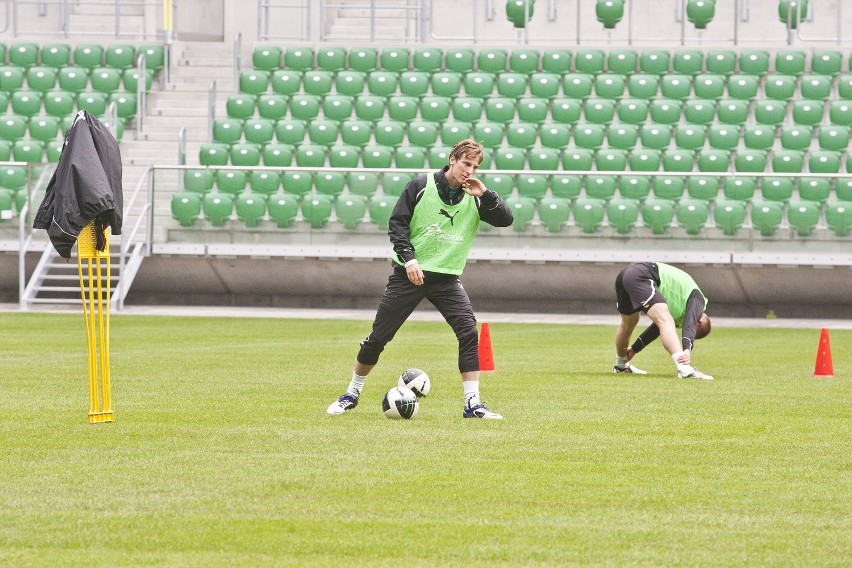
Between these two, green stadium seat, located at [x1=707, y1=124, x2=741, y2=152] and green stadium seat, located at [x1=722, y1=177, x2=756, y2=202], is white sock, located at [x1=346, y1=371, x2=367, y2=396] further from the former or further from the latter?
green stadium seat, located at [x1=707, y1=124, x2=741, y2=152]

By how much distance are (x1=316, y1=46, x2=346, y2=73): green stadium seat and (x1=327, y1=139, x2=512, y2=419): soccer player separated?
66.6 feet

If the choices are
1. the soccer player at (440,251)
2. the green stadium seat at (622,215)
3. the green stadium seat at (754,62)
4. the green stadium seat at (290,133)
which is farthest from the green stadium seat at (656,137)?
the soccer player at (440,251)

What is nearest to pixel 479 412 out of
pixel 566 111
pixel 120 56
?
pixel 566 111

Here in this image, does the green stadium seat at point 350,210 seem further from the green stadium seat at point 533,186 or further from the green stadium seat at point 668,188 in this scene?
the green stadium seat at point 668,188

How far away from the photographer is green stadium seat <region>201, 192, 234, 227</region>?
24141mm

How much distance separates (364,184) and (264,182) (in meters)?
1.81

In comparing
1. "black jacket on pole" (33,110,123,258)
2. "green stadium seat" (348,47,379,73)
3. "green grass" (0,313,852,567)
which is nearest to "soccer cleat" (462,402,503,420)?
"green grass" (0,313,852,567)

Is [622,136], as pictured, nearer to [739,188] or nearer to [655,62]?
[655,62]

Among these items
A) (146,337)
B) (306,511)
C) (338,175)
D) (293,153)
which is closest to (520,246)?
(338,175)

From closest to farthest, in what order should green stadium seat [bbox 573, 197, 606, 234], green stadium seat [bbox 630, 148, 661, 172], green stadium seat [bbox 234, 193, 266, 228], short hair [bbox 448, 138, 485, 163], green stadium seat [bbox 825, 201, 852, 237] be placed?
short hair [bbox 448, 138, 485, 163] → green stadium seat [bbox 825, 201, 852, 237] → green stadium seat [bbox 573, 197, 606, 234] → green stadium seat [bbox 234, 193, 266, 228] → green stadium seat [bbox 630, 148, 661, 172]

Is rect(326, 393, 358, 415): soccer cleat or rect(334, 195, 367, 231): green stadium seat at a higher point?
rect(334, 195, 367, 231): green stadium seat

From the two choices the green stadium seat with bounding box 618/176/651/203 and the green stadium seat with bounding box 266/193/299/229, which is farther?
the green stadium seat with bounding box 266/193/299/229

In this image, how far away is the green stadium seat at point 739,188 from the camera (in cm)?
2322

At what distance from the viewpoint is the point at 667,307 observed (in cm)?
1366
